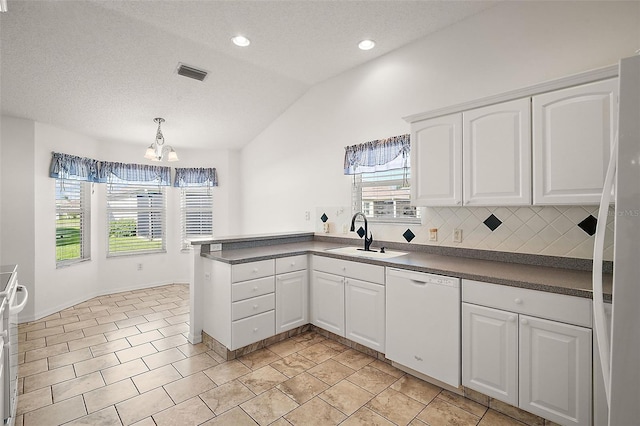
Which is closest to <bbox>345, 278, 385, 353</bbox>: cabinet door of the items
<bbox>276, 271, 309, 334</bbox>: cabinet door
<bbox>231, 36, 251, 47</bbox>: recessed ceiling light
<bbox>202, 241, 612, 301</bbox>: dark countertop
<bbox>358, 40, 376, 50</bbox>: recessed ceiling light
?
<bbox>202, 241, 612, 301</bbox>: dark countertop

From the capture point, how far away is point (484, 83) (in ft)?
8.56

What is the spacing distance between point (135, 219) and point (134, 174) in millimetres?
737

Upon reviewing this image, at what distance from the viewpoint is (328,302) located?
3.02 m

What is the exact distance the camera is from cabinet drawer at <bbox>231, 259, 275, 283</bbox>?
8.74 ft

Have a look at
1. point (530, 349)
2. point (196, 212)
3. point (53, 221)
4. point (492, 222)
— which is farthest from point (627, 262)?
point (196, 212)

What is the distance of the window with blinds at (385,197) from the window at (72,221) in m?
3.85

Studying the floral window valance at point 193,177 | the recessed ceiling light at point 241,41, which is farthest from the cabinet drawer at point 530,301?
the floral window valance at point 193,177

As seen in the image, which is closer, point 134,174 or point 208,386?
point 208,386

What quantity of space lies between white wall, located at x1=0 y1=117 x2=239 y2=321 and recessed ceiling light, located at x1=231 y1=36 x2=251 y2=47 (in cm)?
213

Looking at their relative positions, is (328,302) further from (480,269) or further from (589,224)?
(589,224)

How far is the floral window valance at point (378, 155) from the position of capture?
10.2 ft

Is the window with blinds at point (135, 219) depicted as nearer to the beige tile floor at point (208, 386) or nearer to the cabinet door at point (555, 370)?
the beige tile floor at point (208, 386)

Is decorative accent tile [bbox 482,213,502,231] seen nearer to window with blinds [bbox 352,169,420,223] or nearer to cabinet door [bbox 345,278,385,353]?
window with blinds [bbox 352,169,420,223]

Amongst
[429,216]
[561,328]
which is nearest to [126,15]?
[429,216]
